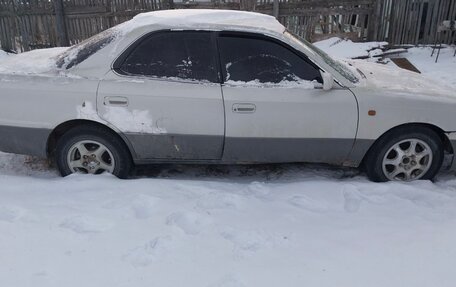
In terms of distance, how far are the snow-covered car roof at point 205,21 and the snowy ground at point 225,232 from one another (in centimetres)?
143

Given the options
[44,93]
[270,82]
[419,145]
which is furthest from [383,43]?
[44,93]

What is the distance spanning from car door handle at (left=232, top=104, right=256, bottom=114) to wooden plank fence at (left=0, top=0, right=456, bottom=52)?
645 centimetres

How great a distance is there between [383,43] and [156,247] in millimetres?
8027

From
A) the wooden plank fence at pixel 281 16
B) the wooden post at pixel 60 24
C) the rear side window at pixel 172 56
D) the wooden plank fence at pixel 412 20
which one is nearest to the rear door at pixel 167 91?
the rear side window at pixel 172 56

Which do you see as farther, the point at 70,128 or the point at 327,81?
the point at 70,128

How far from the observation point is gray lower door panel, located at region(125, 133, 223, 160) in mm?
3850

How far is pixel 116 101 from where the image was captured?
374cm

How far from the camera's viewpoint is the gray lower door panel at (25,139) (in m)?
3.89

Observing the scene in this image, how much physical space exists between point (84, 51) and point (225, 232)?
221cm

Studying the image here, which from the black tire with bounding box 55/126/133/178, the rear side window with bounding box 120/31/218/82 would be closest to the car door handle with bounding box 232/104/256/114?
the rear side window with bounding box 120/31/218/82

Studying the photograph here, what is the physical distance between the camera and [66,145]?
12.9 ft

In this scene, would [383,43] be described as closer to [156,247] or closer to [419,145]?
[419,145]

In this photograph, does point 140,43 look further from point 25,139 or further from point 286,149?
point 286,149

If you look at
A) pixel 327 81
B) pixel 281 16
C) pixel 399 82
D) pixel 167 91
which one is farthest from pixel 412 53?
pixel 167 91
